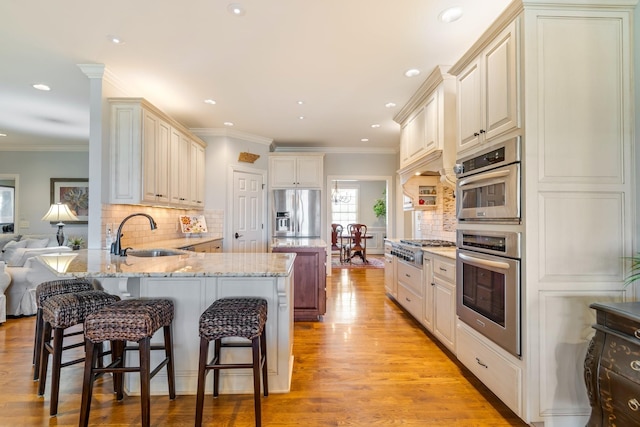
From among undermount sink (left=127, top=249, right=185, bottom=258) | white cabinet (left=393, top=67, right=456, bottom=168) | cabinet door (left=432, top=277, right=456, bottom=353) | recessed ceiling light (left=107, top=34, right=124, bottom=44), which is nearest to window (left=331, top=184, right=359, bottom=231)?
white cabinet (left=393, top=67, right=456, bottom=168)

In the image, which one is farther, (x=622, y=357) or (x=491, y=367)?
(x=491, y=367)

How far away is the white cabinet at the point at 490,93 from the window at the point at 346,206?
7.68 m

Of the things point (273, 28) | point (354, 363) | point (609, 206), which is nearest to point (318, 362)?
point (354, 363)

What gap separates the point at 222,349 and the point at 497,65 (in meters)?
2.50

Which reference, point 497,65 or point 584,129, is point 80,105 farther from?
point 584,129

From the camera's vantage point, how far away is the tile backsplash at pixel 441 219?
11.6 ft

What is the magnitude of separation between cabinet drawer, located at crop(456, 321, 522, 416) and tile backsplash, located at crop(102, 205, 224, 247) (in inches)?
Answer: 130

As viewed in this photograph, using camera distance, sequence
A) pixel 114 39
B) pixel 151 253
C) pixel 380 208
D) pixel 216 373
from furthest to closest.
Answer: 1. pixel 380 208
2. pixel 151 253
3. pixel 114 39
4. pixel 216 373

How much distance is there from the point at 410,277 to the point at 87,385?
9.42ft

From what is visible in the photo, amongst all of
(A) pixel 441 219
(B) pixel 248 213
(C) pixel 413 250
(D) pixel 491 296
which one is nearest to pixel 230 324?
(D) pixel 491 296

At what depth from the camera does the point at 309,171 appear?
18.2 ft

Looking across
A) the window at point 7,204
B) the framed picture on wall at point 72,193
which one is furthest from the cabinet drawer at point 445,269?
the window at point 7,204

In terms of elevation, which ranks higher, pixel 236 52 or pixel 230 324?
pixel 236 52

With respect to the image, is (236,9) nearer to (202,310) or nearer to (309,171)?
(202,310)
